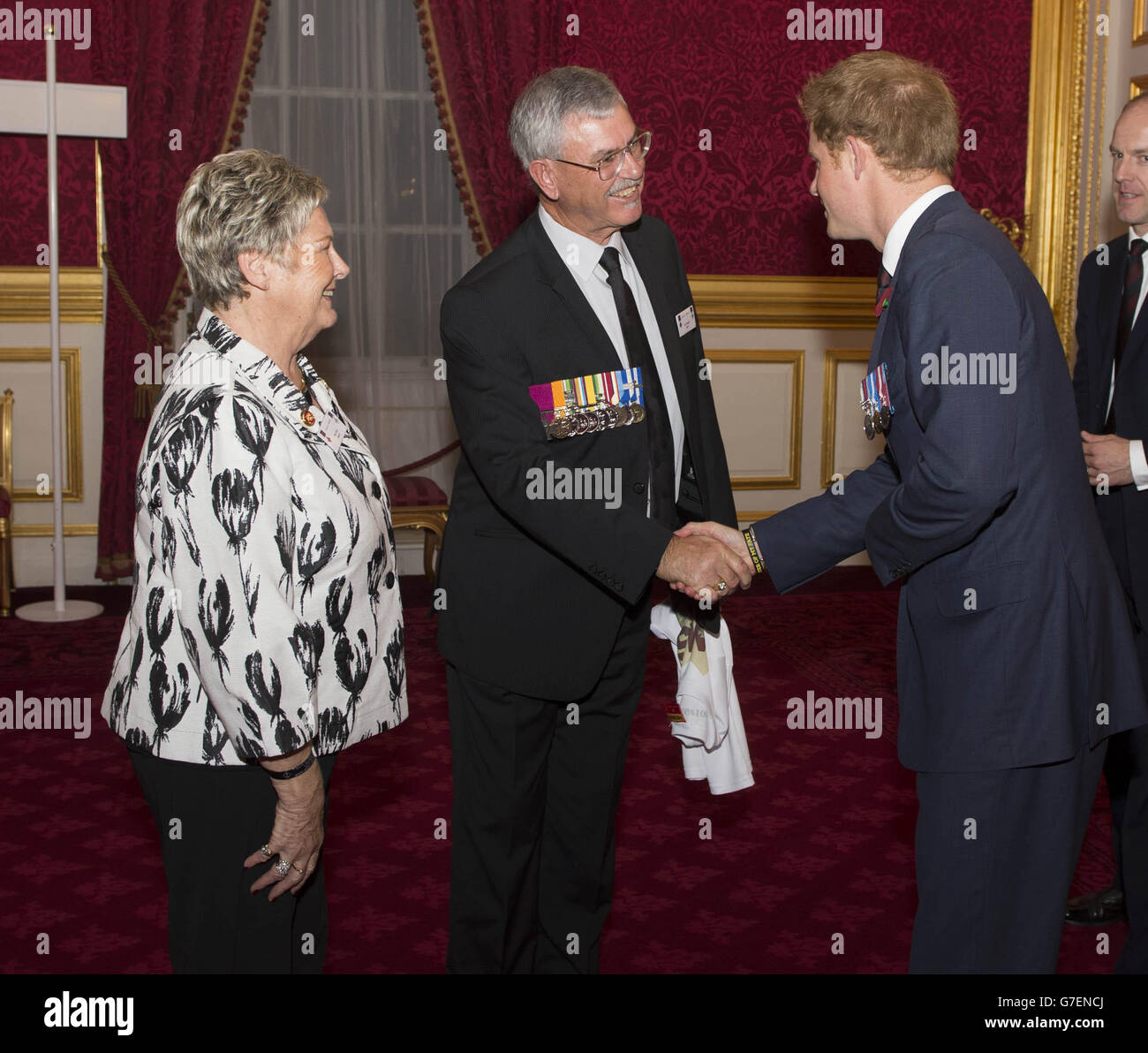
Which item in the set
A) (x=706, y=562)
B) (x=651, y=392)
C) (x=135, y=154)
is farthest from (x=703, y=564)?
(x=135, y=154)

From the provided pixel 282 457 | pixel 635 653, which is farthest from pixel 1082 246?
pixel 282 457

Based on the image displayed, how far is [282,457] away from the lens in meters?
1.71

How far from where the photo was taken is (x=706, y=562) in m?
2.36

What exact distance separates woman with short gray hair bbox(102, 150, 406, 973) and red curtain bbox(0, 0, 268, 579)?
4236 mm

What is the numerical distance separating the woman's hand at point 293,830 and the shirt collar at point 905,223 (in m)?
1.12

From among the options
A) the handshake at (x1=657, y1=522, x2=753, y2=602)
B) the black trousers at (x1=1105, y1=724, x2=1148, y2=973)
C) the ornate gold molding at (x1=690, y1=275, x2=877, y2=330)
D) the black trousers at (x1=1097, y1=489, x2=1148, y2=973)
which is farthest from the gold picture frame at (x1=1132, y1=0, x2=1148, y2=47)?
the handshake at (x1=657, y1=522, x2=753, y2=602)

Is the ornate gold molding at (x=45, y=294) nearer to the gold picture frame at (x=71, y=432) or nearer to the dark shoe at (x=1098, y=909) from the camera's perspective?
the gold picture frame at (x=71, y=432)

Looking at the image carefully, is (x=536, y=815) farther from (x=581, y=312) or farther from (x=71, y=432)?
(x=71, y=432)

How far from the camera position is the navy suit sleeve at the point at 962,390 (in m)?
1.74

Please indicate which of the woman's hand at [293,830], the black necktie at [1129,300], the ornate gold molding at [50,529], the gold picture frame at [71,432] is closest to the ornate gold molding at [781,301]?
the gold picture frame at [71,432]

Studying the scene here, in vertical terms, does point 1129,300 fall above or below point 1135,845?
above

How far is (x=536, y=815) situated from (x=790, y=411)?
444cm

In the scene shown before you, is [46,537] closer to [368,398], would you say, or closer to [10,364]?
[10,364]

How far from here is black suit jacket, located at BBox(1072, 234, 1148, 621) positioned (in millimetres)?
2797
